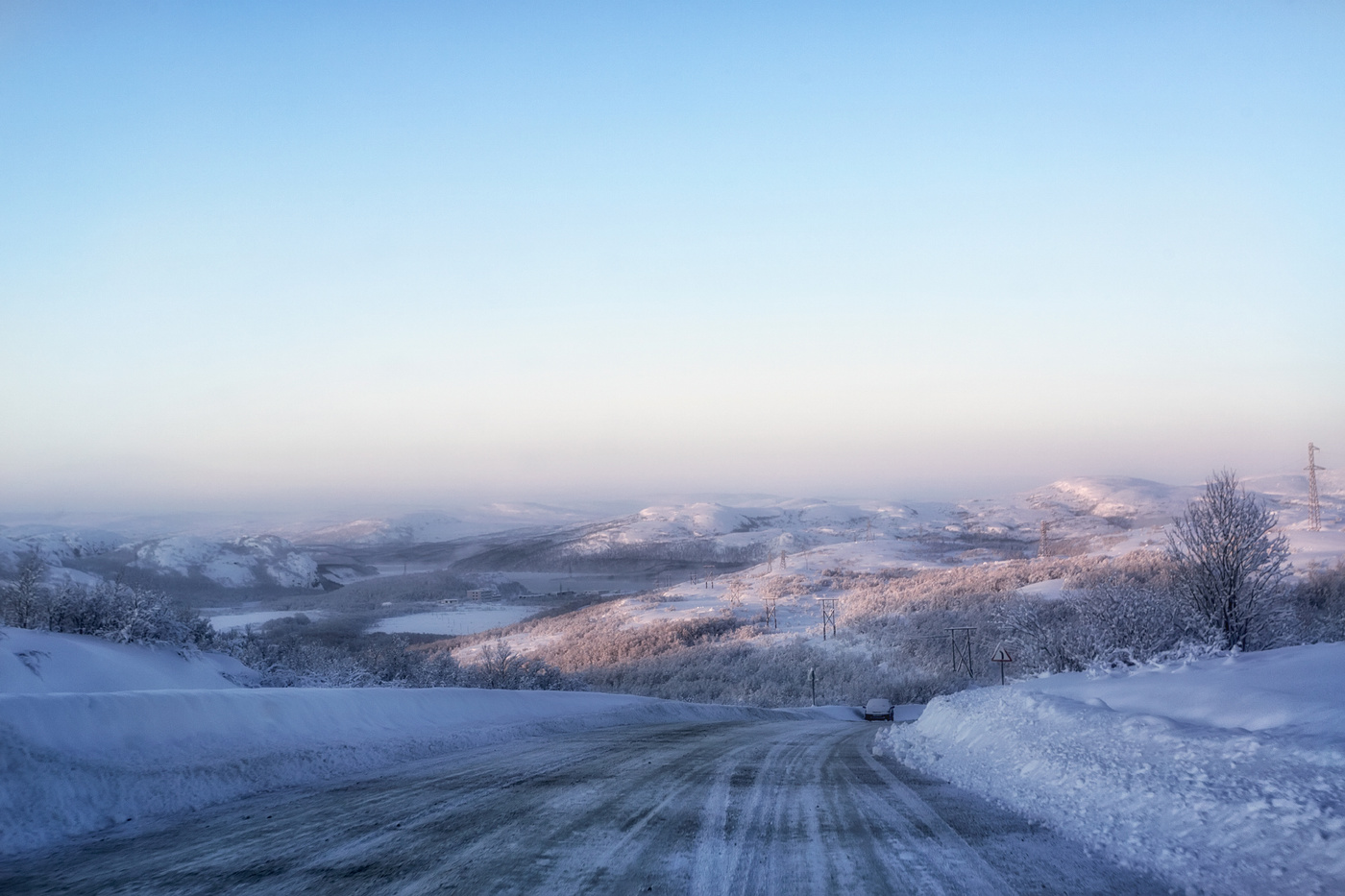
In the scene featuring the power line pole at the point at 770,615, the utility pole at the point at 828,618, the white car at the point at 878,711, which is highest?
the white car at the point at 878,711

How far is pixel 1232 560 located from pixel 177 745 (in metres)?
25.6

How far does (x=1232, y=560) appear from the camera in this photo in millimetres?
22688

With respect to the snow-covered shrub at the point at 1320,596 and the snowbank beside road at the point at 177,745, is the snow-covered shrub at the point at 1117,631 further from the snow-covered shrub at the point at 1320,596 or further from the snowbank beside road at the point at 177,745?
the snowbank beside road at the point at 177,745

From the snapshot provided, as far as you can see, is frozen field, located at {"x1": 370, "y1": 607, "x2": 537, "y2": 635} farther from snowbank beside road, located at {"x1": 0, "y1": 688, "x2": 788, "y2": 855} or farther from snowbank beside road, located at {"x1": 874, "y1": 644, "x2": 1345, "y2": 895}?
snowbank beside road, located at {"x1": 874, "y1": 644, "x2": 1345, "y2": 895}

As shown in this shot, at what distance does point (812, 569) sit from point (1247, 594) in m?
82.7

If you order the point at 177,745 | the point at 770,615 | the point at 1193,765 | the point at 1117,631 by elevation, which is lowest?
the point at 770,615

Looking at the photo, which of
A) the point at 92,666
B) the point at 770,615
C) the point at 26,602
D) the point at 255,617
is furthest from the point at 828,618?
the point at 92,666

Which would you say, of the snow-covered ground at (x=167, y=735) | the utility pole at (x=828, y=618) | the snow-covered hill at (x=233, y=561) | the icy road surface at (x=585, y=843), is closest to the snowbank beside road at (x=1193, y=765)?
the icy road surface at (x=585, y=843)

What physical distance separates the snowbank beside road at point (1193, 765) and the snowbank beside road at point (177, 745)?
A: 765 centimetres

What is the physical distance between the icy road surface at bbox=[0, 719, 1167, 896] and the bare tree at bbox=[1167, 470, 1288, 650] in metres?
18.4

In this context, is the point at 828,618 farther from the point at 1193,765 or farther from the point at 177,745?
the point at 177,745

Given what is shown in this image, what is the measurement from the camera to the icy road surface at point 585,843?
17.4 feet

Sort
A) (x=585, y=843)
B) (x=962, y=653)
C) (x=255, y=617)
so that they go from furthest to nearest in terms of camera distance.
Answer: (x=255, y=617) → (x=962, y=653) → (x=585, y=843)

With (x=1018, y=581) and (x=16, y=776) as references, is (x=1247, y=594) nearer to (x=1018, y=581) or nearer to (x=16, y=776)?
(x=16, y=776)
